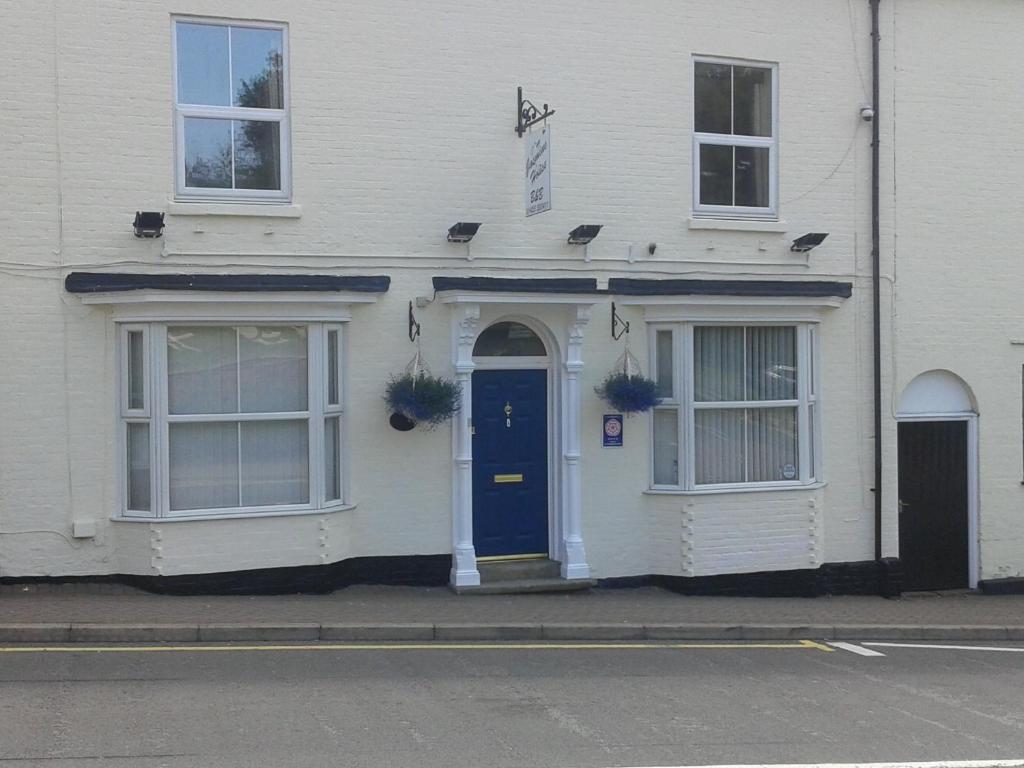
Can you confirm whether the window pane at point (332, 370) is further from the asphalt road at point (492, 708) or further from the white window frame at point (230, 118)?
the asphalt road at point (492, 708)

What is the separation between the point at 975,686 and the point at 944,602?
4.68m

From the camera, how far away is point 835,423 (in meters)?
A: 14.1

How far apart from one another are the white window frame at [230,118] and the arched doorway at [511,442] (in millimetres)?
2780

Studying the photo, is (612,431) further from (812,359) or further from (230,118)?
(230,118)

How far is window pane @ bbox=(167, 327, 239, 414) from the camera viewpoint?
38.1 ft

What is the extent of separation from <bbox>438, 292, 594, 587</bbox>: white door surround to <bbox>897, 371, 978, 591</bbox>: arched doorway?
14.5 ft

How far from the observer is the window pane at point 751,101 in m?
13.7

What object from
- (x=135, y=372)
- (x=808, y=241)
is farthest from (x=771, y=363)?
(x=135, y=372)

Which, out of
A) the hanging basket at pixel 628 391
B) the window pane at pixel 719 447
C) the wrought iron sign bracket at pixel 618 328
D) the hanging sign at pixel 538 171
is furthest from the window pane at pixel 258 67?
the window pane at pixel 719 447

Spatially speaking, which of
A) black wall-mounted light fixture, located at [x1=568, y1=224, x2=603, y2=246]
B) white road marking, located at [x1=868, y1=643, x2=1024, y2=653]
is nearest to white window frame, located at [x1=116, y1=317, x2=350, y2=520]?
black wall-mounted light fixture, located at [x1=568, y1=224, x2=603, y2=246]

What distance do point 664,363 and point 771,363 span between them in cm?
136

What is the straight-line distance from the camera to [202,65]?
38.7ft

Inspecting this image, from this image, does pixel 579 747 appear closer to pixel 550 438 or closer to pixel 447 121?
pixel 550 438

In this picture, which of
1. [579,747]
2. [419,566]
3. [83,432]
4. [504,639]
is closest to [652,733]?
[579,747]
